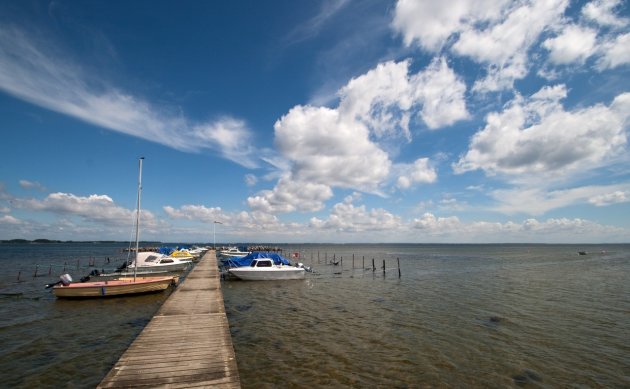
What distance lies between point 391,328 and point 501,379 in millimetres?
6004

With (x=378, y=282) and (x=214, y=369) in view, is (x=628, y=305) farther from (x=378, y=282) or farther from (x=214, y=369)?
(x=214, y=369)

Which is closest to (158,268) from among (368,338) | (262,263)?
(262,263)

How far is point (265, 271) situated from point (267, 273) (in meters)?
0.31

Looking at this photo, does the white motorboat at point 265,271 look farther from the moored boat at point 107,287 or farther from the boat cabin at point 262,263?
the moored boat at point 107,287

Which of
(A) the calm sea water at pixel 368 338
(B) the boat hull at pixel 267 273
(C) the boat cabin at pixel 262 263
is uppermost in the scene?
(C) the boat cabin at pixel 262 263

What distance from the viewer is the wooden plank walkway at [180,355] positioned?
795 cm

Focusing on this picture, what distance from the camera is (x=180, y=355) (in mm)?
9539

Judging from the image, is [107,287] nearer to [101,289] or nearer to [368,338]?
[101,289]

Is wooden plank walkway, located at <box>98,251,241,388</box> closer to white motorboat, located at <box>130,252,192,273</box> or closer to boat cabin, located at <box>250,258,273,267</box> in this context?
boat cabin, located at <box>250,258,273,267</box>

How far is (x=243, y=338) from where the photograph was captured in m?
14.2

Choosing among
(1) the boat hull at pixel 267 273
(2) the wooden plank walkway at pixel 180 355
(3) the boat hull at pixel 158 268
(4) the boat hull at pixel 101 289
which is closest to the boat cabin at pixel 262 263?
(1) the boat hull at pixel 267 273

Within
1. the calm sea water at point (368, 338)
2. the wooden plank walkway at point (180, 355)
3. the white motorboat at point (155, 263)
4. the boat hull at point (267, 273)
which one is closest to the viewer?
the wooden plank walkway at point (180, 355)

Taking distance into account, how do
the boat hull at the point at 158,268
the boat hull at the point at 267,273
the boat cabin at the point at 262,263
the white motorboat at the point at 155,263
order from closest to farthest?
the boat hull at the point at 267,273
the boat cabin at the point at 262,263
the boat hull at the point at 158,268
the white motorboat at the point at 155,263

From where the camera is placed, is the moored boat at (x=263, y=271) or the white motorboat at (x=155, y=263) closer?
the moored boat at (x=263, y=271)
